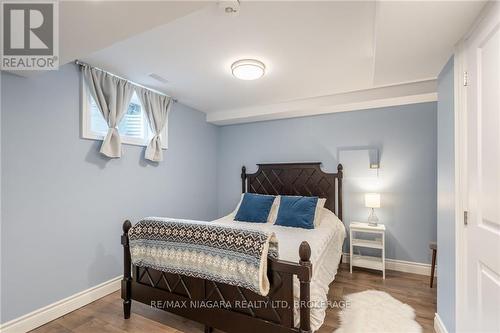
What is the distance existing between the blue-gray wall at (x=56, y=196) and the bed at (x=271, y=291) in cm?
64

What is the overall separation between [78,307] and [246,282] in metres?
1.94

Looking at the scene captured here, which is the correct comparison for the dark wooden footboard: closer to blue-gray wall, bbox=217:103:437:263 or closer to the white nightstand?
the white nightstand

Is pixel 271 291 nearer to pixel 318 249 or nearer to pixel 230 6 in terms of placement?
pixel 318 249

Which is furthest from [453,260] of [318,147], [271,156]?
[271,156]

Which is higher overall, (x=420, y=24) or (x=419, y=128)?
(x=420, y=24)

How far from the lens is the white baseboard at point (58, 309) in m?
2.01

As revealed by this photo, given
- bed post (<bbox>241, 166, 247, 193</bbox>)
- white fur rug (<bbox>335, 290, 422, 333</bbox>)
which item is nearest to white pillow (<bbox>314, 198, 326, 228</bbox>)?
white fur rug (<bbox>335, 290, 422, 333</bbox>)

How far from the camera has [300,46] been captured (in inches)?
85.4

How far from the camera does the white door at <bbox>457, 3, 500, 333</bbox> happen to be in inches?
48.7

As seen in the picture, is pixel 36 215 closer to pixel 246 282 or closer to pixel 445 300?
pixel 246 282

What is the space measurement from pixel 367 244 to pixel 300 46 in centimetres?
262

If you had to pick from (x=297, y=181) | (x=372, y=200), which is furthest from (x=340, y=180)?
(x=297, y=181)

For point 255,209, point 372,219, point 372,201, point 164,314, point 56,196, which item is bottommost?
point 164,314

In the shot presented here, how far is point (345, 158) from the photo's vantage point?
363 centimetres
